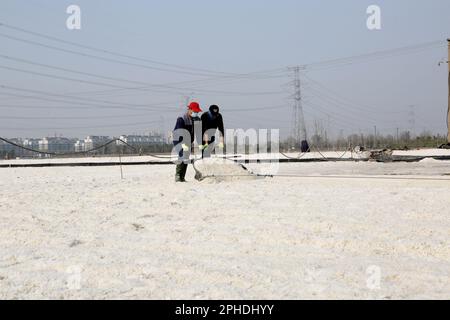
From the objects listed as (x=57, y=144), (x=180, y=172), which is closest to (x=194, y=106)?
(x=180, y=172)

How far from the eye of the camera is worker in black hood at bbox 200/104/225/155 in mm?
11336

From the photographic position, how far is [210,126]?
11430 millimetres

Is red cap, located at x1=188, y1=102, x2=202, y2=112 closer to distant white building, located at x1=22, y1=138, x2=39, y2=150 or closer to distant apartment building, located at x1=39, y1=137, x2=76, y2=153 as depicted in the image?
distant white building, located at x1=22, y1=138, x2=39, y2=150

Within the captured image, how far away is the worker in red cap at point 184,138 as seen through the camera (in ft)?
35.7

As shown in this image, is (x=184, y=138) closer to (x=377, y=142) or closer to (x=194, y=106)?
(x=194, y=106)

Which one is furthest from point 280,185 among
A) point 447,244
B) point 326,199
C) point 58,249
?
point 58,249

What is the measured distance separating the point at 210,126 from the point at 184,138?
2.43ft

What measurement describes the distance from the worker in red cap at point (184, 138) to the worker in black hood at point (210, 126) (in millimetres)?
273

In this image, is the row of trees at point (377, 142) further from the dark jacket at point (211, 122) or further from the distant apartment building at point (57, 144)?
the distant apartment building at point (57, 144)

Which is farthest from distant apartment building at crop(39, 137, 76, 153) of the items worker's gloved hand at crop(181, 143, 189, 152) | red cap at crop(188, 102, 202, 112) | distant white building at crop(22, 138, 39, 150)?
worker's gloved hand at crop(181, 143, 189, 152)

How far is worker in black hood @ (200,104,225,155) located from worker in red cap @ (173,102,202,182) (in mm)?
273

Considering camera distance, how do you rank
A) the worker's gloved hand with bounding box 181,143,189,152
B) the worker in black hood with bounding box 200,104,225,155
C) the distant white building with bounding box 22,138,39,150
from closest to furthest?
the worker's gloved hand with bounding box 181,143,189,152, the worker in black hood with bounding box 200,104,225,155, the distant white building with bounding box 22,138,39,150

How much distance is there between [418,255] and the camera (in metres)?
4.43
